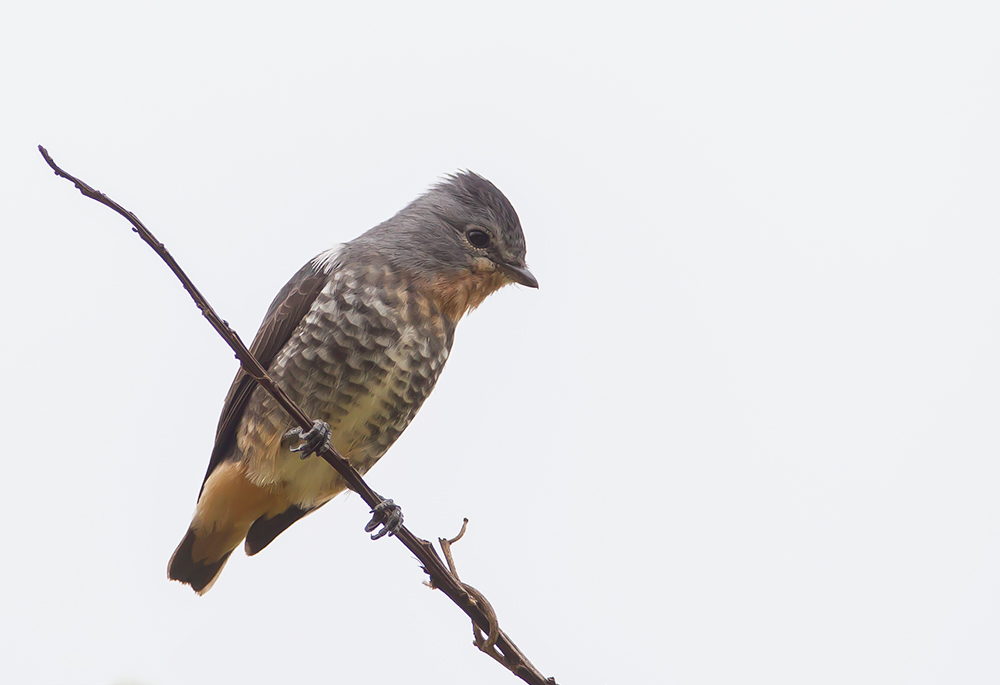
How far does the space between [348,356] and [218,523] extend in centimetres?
143

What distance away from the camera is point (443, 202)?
596 cm

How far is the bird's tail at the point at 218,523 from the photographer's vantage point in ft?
17.2

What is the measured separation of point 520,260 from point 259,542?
228cm

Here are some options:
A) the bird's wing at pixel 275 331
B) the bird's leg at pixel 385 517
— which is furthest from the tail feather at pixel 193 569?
the bird's leg at pixel 385 517

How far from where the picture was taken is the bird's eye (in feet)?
18.7

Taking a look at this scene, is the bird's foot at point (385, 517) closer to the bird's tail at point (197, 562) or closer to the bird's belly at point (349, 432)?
the bird's belly at point (349, 432)

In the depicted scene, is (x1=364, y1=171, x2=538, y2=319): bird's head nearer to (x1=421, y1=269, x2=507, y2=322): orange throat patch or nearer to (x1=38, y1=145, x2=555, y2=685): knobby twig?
(x1=421, y1=269, x2=507, y2=322): orange throat patch

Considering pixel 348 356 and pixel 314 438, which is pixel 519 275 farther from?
pixel 314 438

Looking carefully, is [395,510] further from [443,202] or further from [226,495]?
[443,202]

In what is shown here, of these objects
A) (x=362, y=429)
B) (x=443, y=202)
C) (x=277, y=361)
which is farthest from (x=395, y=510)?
(x=443, y=202)

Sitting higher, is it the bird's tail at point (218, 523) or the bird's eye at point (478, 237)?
the bird's eye at point (478, 237)

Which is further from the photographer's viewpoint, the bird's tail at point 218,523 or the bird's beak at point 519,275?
the bird's beak at point 519,275

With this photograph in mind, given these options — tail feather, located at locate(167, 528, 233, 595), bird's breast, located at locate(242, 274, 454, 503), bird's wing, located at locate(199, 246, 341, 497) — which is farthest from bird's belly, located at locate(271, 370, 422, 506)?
tail feather, located at locate(167, 528, 233, 595)

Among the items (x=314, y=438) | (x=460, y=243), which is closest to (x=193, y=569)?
(x=314, y=438)
